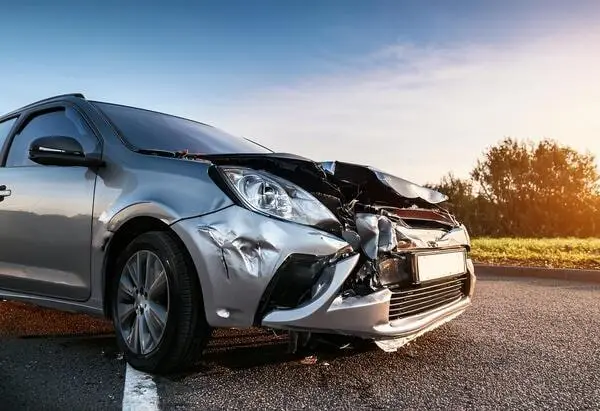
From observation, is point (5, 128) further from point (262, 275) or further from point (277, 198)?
point (262, 275)

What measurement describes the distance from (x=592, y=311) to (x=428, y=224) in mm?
2809

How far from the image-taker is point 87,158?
3.43m

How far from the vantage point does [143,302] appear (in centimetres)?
312

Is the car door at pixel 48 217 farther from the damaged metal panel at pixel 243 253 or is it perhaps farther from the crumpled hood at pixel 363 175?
the crumpled hood at pixel 363 175

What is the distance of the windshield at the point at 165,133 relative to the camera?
12.0 ft

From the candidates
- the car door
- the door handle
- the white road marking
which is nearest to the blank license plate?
the white road marking

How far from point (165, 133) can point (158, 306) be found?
1.36 m

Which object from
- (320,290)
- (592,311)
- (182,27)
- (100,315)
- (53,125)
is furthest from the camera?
(182,27)

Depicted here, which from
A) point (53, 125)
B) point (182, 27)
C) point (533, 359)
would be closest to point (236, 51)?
point (182, 27)

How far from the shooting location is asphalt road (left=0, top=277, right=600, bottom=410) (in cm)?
271

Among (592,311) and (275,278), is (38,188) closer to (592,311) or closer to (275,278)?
(275,278)

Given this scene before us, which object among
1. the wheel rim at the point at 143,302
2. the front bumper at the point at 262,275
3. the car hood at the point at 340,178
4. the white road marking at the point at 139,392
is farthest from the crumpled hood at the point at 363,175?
the white road marking at the point at 139,392

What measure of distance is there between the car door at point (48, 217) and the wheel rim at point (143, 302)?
34cm

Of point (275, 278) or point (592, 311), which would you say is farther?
point (592, 311)
